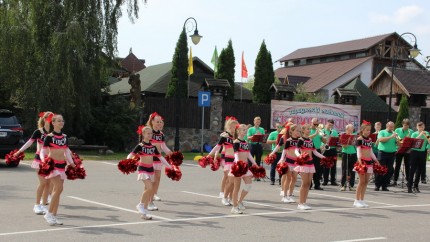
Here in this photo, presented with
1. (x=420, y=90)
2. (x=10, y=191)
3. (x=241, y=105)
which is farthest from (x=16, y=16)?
(x=420, y=90)

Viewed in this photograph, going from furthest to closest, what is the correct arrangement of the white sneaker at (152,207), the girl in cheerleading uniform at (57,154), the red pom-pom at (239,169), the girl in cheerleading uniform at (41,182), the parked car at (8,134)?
the parked car at (8,134) < the white sneaker at (152,207) < the red pom-pom at (239,169) < the girl in cheerleading uniform at (41,182) < the girl in cheerleading uniform at (57,154)

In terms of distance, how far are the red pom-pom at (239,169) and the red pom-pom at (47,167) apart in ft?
10.7

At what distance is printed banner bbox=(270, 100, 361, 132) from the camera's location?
32.0m

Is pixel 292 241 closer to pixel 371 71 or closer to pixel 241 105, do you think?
pixel 241 105

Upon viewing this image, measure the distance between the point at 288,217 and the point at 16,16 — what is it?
20.6 meters

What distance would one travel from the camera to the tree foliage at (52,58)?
86.2 ft

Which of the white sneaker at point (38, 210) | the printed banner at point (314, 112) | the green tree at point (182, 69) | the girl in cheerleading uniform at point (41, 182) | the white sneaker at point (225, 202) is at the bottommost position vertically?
the white sneaker at point (38, 210)

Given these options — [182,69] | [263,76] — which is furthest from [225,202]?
[263,76]

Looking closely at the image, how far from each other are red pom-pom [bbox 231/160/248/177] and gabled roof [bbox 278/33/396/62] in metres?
61.5

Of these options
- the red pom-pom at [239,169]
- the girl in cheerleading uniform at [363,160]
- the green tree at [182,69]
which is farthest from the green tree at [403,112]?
the red pom-pom at [239,169]

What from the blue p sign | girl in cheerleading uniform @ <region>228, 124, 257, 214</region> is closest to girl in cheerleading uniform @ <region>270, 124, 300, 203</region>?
girl in cheerleading uniform @ <region>228, 124, 257, 214</region>

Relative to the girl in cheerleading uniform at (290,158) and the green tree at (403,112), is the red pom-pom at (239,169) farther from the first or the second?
the green tree at (403,112)

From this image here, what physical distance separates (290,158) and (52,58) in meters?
17.0

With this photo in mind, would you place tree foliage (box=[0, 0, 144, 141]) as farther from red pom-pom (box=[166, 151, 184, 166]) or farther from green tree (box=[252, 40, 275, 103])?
green tree (box=[252, 40, 275, 103])
